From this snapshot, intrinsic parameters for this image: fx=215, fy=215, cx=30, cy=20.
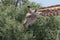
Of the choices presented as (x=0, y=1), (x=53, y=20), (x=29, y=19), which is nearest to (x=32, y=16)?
(x=29, y=19)

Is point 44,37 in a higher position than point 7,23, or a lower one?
lower

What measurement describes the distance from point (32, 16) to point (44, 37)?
0.15 metres

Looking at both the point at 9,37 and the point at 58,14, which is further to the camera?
the point at 58,14

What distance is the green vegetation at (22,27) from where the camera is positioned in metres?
1.20

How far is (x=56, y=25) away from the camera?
1233 millimetres

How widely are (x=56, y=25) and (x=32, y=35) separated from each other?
149 mm

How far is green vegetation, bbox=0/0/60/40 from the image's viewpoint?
1195 millimetres

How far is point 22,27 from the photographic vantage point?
1.25 m

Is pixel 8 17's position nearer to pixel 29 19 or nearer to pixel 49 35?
pixel 29 19

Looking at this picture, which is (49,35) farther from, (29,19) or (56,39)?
(29,19)

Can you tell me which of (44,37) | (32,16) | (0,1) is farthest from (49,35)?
(0,1)

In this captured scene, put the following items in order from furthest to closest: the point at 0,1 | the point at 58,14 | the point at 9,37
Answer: the point at 0,1 → the point at 58,14 → the point at 9,37

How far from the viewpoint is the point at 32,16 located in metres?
1.28

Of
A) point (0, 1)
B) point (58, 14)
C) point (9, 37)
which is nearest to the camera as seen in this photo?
point (9, 37)
